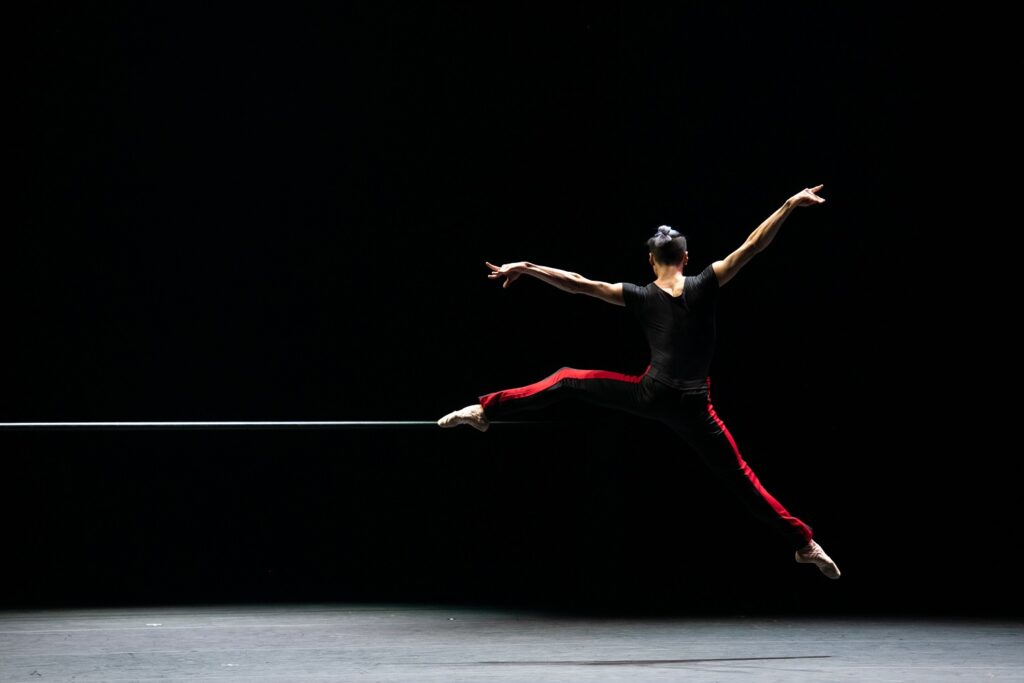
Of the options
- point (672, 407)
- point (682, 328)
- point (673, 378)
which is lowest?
point (672, 407)

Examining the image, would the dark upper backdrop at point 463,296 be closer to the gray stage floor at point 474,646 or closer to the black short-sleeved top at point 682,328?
the gray stage floor at point 474,646

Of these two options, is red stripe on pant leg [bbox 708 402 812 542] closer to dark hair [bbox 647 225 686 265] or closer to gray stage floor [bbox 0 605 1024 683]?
gray stage floor [bbox 0 605 1024 683]

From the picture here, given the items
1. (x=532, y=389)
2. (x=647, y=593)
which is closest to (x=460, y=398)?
(x=647, y=593)

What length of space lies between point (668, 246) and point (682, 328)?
345mm

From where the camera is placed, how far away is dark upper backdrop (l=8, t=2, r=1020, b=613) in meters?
7.20

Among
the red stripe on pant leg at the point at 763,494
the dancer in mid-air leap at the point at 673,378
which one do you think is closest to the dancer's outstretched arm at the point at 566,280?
the dancer in mid-air leap at the point at 673,378

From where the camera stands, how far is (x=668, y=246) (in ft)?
18.1

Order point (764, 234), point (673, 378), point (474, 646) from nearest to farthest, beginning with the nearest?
point (764, 234) → point (673, 378) → point (474, 646)

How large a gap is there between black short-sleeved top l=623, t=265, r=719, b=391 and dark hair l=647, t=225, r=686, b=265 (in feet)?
0.37

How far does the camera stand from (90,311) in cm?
713

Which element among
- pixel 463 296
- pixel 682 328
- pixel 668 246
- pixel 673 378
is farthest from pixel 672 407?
pixel 463 296

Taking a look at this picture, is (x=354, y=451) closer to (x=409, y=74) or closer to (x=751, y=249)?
(x=409, y=74)

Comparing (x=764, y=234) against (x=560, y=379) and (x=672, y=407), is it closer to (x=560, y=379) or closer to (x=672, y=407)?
(x=672, y=407)

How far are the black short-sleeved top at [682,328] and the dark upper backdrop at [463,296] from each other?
6.19 ft
